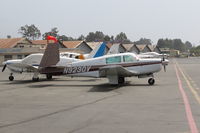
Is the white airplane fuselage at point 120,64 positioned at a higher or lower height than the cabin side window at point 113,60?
lower

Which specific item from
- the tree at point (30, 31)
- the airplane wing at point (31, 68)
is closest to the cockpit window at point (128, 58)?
the airplane wing at point (31, 68)

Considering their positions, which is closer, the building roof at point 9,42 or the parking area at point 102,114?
the parking area at point 102,114

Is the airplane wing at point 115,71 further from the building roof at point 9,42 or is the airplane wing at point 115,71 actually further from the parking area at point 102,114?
the building roof at point 9,42

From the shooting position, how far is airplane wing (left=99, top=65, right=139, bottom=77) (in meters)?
15.1

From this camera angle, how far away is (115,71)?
1545 cm

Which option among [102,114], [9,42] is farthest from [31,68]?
[9,42]

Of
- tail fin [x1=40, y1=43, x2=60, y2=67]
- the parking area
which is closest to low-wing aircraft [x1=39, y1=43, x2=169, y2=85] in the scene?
tail fin [x1=40, y1=43, x2=60, y2=67]

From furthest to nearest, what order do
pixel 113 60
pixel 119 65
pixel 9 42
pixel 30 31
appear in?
pixel 30 31 → pixel 9 42 → pixel 113 60 → pixel 119 65

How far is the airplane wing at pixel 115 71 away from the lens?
15055 millimetres

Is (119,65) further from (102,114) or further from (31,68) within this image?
(102,114)

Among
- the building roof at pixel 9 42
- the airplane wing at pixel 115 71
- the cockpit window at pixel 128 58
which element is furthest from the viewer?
the building roof at pixel 9 42

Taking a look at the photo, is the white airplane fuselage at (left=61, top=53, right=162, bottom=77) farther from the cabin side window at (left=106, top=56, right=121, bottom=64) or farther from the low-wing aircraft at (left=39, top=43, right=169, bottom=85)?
the cabin side window at (left=106, top=56, right=121, bottom=64)

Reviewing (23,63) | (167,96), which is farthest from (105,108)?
(23,63)

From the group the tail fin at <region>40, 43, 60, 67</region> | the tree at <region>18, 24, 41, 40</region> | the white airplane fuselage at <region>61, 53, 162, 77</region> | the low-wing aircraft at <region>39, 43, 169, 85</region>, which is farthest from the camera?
the tree at <region>18, 24, 41, 40</region>
